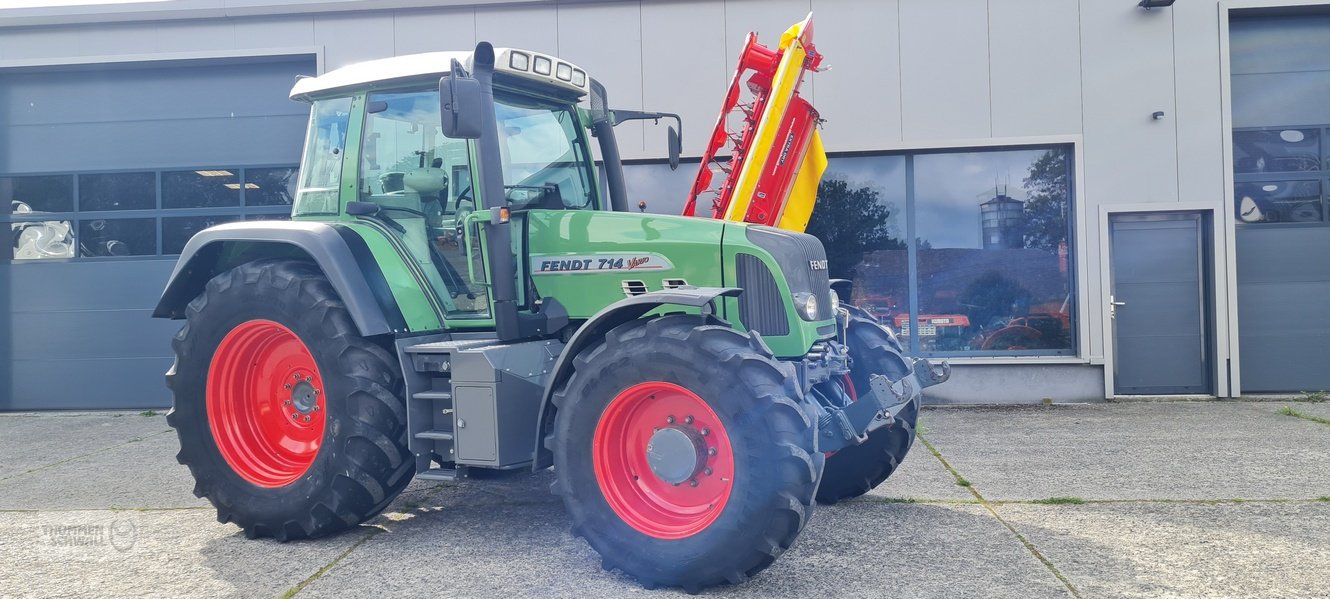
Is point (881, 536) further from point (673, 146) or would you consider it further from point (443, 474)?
point (673, 146)

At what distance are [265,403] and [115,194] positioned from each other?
7.02m

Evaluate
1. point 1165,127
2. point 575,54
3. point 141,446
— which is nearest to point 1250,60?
point 1165,127

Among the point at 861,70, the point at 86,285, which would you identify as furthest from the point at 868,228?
the point at 86,285

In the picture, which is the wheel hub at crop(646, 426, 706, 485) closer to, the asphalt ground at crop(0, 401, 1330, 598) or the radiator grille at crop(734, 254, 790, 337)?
the asphalt ground at crop(0, 401, 1330, 598)

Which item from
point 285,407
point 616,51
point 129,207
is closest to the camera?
point 285,407

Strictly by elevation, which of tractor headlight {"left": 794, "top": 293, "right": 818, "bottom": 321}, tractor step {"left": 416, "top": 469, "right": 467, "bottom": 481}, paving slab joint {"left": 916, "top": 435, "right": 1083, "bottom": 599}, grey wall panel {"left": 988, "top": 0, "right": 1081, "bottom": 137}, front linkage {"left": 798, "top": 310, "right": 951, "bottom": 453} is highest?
grey wall panel {"left": 988, "top": 0, "right": 1081, "bottom": 137}

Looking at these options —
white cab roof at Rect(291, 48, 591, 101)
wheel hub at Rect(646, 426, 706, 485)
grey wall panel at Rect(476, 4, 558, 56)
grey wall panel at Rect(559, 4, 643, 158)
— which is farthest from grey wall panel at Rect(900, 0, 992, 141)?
wheel hub at Rect(646, 426, 706, 485)

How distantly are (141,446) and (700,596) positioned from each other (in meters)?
6.57

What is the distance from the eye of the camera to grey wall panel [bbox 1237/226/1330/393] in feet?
32.6

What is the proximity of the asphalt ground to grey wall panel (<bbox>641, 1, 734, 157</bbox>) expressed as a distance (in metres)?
4.44

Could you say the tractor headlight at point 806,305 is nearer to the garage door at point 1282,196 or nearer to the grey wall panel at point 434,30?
the grey wall panel at point 434,30

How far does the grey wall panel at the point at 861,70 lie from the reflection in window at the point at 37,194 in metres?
8.77

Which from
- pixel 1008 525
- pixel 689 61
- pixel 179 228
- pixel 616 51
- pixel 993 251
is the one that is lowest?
pixel 1008 525

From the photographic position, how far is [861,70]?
988 centimetres
